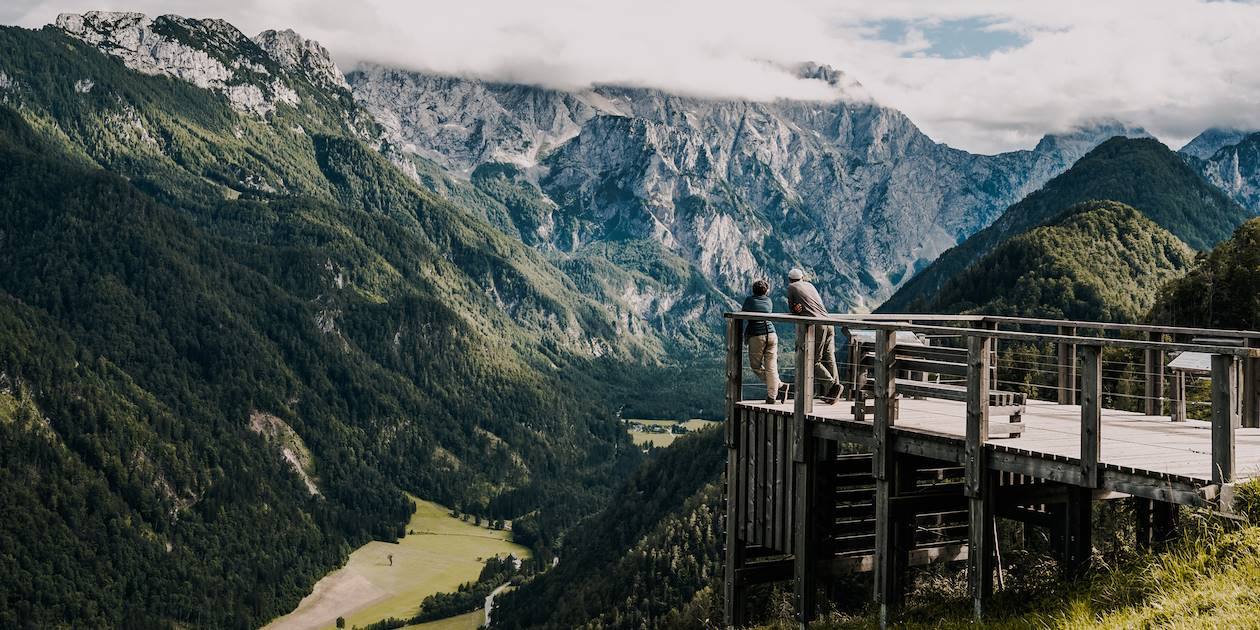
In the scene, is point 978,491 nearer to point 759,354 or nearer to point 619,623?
point 759,354

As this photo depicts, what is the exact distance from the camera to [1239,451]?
18188mm

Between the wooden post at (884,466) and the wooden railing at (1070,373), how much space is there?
21mm

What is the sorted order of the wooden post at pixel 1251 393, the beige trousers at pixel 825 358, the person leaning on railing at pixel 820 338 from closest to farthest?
the wooden post at pixel 1251 393, the beige trousers at pixel 825 358, the person leaning on railing at pixel 820 338

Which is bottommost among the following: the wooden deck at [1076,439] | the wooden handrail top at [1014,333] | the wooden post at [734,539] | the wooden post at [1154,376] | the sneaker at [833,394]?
the wooden post at [734,539]

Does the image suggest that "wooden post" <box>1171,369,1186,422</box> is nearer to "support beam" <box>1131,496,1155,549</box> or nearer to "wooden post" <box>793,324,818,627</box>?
"support beam" <box>1131,496,1155,549</box>

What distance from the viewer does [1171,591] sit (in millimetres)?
15148

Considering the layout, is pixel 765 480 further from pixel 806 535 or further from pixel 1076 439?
pixel 1076 439

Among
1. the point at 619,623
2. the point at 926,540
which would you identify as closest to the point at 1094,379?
the point at 926,540

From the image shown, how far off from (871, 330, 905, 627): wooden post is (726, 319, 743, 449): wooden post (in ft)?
13.1

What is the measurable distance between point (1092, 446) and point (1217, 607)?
10.5 feet

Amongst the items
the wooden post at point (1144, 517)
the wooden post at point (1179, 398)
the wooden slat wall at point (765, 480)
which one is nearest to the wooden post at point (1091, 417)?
the wooden post at point (1144, 517)

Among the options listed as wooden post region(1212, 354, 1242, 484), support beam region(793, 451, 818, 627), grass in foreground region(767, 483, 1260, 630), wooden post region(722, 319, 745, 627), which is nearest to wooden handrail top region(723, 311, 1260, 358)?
wooden post region(1212, 354, 1242, 484)

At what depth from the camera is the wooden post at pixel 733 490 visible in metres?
23.9

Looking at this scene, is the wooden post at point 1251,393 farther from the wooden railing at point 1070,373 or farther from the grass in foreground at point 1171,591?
the grass in foreground at point 1171,591
